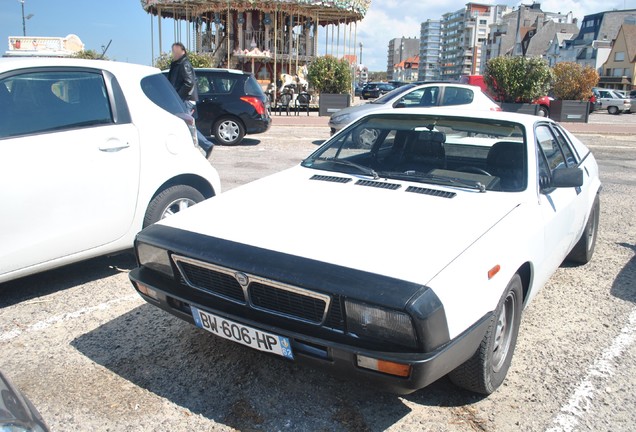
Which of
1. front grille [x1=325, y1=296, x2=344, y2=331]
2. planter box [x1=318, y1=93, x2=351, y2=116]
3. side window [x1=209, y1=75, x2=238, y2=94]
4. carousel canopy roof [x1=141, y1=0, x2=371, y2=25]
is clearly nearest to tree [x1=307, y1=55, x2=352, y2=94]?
planter box [x1=318, y1=93, x2=351, y2=116]

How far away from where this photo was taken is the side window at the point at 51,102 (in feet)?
12.1

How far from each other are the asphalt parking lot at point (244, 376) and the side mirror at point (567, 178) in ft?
3.29

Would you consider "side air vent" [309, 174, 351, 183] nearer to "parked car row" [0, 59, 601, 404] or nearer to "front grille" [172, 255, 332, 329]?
"parked car row" [0, 59, 601, 404]

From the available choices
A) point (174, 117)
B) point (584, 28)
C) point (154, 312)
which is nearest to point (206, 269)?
point (154, 312)

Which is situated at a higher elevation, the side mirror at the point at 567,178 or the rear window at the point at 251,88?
the rear window at the point at 251,88

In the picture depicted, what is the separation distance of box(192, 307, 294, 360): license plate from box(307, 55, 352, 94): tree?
21212 mm

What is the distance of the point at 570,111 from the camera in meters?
23.0

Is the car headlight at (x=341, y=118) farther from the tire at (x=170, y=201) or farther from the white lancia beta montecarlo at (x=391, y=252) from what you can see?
the white lancia beta montecarlo at (x=391, y=252)

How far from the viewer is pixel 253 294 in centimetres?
257

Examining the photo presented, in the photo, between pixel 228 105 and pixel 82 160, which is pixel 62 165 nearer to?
pixel 82 160

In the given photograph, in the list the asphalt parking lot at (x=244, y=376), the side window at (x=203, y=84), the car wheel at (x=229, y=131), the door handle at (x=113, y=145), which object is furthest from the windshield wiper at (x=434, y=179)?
the side window at (x=203, y=84)

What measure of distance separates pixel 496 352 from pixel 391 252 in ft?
2.94

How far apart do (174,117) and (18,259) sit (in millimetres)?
1734

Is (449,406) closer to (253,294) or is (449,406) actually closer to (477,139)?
(253,294)
